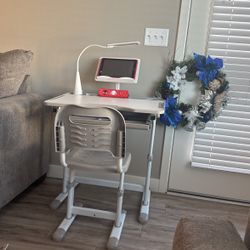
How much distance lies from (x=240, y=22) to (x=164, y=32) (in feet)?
1.73

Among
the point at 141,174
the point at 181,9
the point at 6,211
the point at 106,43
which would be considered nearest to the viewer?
the point at 6,211

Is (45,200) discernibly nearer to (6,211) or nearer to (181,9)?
(6,211)

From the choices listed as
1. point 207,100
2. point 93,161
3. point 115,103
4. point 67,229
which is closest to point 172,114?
point 207,100

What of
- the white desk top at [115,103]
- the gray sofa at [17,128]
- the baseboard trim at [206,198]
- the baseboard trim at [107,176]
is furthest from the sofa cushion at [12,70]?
the baseboard trim at [206,198]

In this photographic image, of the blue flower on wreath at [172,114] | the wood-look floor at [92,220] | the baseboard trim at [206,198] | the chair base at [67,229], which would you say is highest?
the blue flower on wreath at [172,114]

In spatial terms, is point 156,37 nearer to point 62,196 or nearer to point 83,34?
point 83,34

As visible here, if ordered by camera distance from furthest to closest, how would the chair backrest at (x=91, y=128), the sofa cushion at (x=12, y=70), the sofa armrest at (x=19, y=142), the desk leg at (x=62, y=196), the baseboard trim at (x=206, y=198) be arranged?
the baseboard trim at (x=206, y=198)
the desk leg at (x=62, y=196)
the sofa cushion at (x=12, y=70)
the sofa armrest at (x=19, y=142)
the chair backrest at (x=91, y=128)

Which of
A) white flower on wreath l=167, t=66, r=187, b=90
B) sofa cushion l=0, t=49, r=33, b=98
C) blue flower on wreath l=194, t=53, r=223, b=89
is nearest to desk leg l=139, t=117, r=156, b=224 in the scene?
white flower on wreath l=167, t=66, r=187, b=90

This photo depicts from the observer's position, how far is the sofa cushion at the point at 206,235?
81cm

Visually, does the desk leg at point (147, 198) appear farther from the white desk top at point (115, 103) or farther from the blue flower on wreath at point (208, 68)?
the blue flower on wreath at point (208, 68)

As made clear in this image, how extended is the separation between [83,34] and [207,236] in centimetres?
186

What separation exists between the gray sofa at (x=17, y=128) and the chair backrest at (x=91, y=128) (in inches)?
15.3

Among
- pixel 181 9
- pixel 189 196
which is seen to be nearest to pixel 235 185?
pixel 189 196

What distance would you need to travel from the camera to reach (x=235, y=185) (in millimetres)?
2348
